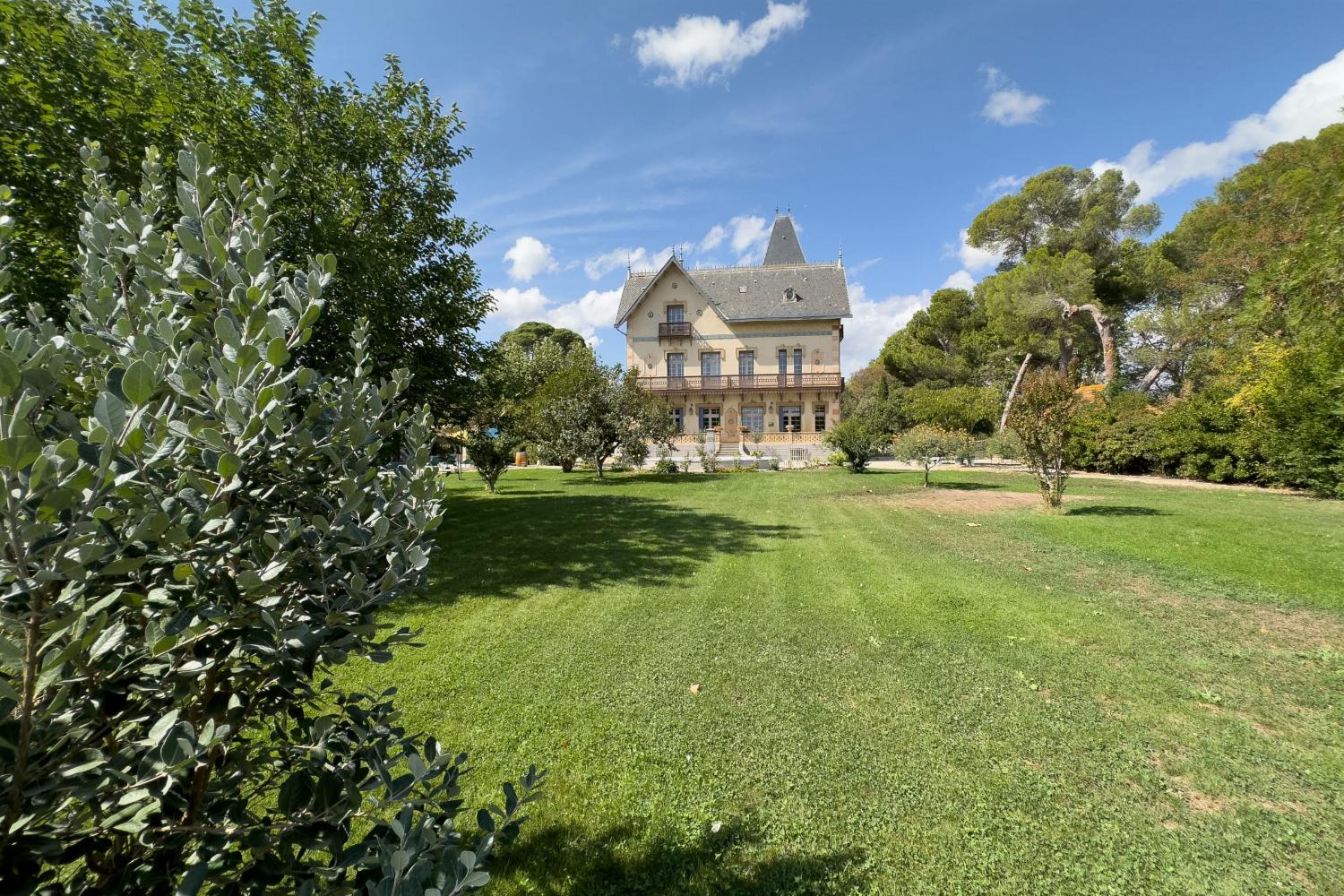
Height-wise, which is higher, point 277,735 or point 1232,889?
point 277,735

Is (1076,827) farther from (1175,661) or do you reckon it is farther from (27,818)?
(27,818)

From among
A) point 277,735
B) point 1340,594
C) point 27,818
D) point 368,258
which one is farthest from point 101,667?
point 1340,594

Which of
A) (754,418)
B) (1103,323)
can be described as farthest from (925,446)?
(1103,323)

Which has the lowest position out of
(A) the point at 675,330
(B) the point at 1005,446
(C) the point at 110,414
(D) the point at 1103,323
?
(B) the point at 1005,446

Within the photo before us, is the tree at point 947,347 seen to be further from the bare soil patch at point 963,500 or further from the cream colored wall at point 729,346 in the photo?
the bare soil patch at point 963,500

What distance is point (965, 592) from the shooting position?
580cm

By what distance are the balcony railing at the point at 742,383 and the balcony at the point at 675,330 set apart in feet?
9.31

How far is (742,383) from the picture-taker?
3284 cm

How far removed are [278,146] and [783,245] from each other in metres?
35.1

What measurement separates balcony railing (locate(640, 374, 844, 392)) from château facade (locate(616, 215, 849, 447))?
0.19 ft

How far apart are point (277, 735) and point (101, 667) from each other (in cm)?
52

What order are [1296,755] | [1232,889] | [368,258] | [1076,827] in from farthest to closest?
[368,258] → [1296,755] → [1076,827] → [1232,889]

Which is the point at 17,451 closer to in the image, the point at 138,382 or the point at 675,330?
the point at 138,382

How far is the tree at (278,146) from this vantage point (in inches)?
221
